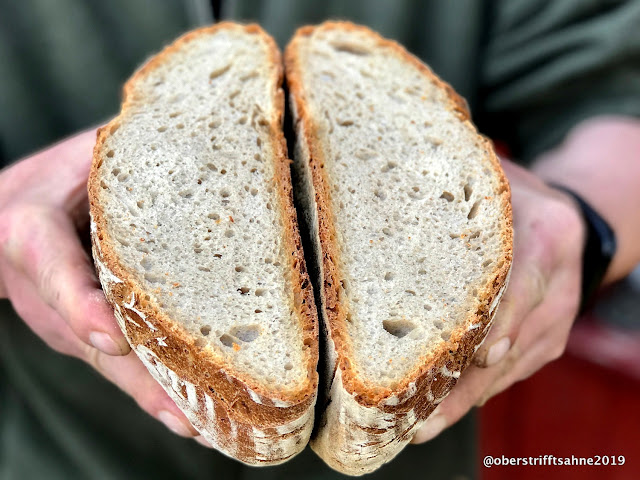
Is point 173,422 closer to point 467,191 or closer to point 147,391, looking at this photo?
point 147,391

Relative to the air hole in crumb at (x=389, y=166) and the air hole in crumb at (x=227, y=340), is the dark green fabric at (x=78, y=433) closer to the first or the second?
the air hole in crumb at (x=227, y=340)

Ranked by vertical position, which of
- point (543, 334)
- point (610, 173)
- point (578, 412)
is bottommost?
point (578, 412)

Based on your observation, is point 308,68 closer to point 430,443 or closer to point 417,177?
point 417,177

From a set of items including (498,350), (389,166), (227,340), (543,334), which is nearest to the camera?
(227,340)

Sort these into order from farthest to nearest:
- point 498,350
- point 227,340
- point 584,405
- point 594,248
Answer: point 584,405
point 594,248
point 498,350
point 227,340

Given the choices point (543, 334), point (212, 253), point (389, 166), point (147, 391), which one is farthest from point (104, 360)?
point (543, 334)

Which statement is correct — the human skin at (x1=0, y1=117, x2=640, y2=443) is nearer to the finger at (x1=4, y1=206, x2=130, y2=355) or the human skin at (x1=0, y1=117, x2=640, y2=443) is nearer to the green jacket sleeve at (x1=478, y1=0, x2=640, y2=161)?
the finger at (x1=4, y1=206, x2=130, y2=355)

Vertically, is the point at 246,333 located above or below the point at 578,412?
above

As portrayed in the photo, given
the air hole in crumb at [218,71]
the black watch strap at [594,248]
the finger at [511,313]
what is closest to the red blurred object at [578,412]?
the black watch strap at [594,248]
